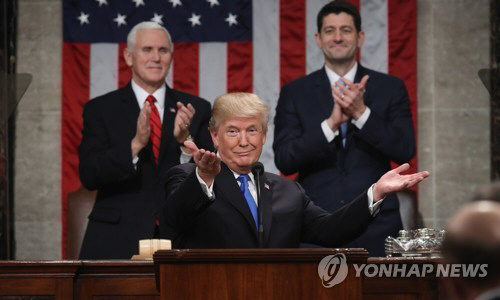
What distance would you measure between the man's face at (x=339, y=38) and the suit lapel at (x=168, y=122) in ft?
3.38

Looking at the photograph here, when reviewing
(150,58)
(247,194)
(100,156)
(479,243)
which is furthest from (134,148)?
(479,243)

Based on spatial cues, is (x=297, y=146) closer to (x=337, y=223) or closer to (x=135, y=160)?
(x=135, y=160)

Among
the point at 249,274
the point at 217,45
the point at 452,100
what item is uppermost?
the point at 217,45

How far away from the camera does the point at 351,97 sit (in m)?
5.07

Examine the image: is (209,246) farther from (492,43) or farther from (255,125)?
(492,43)

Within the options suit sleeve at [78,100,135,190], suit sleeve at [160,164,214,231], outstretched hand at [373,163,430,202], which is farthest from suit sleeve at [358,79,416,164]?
suit sleeve at [160,164,214,231]

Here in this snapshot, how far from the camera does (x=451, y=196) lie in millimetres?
6730

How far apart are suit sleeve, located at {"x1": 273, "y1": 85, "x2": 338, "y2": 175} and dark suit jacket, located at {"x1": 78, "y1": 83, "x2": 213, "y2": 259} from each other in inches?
17.7

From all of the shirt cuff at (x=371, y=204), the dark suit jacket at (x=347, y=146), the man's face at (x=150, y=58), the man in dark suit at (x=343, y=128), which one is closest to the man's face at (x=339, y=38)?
the man in dark suit at (x=343, y=128)

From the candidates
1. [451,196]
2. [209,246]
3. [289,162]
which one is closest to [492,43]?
[451,196]

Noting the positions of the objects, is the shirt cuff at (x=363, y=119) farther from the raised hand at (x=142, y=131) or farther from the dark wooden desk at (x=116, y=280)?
the dark wooden desk at (x=116, y=280)

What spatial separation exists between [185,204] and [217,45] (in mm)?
3728

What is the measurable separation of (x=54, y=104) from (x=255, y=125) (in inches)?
143

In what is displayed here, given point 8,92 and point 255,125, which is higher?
point 8,92
